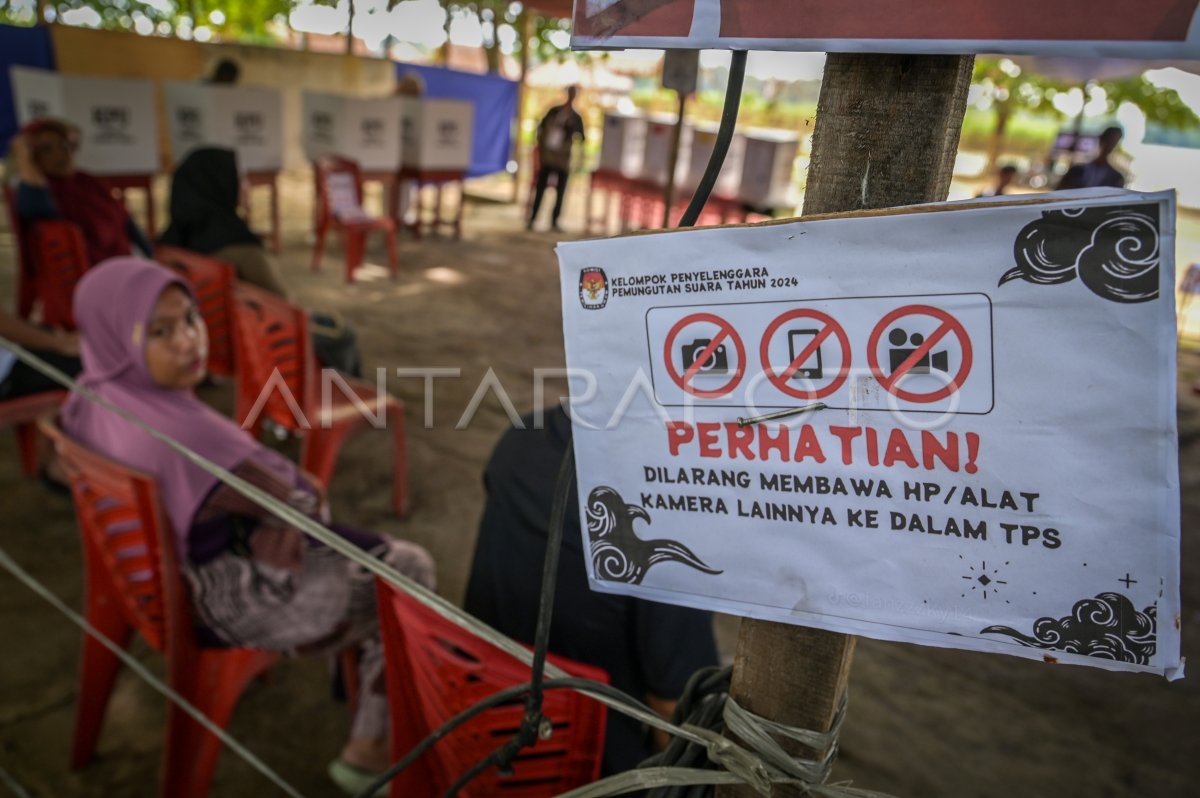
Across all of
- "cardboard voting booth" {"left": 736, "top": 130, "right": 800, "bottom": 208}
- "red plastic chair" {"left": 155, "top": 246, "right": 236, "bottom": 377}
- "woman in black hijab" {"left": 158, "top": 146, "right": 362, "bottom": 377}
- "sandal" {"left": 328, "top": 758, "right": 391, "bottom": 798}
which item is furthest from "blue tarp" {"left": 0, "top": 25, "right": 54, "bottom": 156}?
"sandal" {"left": 328, "top": 758, "right": 391, "bottom": 798}

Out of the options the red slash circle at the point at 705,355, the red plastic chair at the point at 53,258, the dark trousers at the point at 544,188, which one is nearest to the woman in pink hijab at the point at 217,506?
the red slash circle at the point at 705,355

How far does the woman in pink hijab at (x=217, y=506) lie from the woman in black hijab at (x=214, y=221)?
6.06ft

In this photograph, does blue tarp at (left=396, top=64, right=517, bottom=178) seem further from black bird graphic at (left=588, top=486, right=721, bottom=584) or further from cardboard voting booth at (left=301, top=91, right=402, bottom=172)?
black bird graphic at (left=588, top=486, right=721, bottom=584)

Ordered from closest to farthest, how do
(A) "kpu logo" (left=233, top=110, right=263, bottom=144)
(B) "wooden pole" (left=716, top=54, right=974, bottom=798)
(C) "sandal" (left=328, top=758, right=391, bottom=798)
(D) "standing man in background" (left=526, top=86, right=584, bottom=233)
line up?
(B) "wooden pole" (left=716, top=54, right=974, bottom=798) < (C) "sandal" (left=328, top=758, right=391, bottom=798) < (A) "kpu logo" (left=233, top=110, right=263, bottom=144) < (D) "standing man in background" (left=526, top=86, right=584, bottom=233)

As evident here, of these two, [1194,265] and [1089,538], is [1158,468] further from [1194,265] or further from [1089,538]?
[1194,265]

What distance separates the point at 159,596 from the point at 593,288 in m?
1.38

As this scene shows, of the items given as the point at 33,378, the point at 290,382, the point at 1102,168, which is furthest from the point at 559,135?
the point at 33,378

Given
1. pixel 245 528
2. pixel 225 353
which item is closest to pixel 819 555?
pixel 245 528

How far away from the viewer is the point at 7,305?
16.3 feet

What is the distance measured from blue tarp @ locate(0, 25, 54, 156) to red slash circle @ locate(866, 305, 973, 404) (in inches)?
368

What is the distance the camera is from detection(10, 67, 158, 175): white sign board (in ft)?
18.8

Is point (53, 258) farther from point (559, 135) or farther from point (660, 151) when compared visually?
point (660, 151)

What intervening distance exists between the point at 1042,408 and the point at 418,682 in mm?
1053

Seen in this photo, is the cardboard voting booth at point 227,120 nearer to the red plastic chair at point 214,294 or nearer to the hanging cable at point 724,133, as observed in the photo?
the red plastic chair at point 214,294
